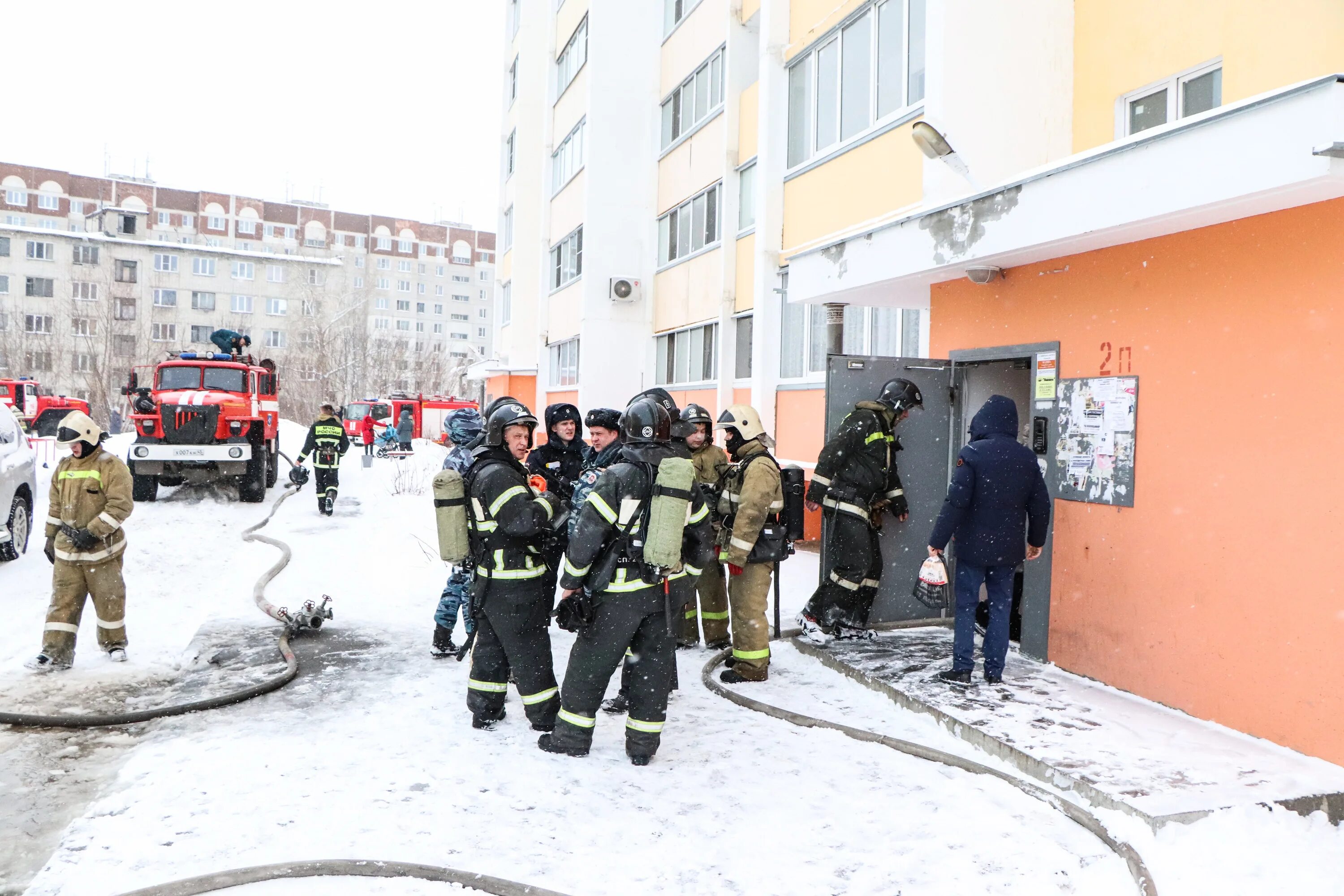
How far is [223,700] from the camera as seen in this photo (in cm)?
546

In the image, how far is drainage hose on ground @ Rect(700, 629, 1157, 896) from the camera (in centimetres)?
356

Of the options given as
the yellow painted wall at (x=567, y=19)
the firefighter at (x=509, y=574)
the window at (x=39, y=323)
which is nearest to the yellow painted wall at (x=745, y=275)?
the yellow painted wall at (x=567, y=19)

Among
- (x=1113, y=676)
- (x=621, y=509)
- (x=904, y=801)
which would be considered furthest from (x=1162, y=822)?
(x=621, y=509)

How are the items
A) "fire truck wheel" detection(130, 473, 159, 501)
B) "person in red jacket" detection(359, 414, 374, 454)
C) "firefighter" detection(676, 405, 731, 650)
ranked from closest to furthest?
"firefighter" detection(676, 405, 731, 650) → "fire truck wheel" detection(130, 473, 159, 501) → "person in red jacket" detection(359, 414, 374, 454)

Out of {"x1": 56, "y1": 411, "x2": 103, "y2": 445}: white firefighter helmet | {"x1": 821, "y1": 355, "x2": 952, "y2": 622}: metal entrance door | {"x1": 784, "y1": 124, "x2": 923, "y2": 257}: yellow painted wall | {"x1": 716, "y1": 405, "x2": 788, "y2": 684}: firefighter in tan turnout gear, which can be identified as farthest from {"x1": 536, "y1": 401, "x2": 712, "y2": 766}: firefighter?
{"x1": 784, "y1": 124, "x2": 923, "y2": 257}: yellow painted wall

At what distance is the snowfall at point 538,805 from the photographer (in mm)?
3535

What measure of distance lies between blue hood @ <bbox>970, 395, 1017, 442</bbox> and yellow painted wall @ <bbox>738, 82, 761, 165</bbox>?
9.89 meters

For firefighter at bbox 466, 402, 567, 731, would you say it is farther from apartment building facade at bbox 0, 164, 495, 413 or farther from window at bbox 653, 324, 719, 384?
apartment building facade at bbox 0, 164, 495, 413

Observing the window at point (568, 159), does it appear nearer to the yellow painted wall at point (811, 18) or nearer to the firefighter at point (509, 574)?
the yellow painted wall at point (811, 18)

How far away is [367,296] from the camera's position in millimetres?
74438

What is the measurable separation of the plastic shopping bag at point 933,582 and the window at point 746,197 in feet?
32.8

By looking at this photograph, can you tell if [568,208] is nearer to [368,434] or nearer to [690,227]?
[690,227]

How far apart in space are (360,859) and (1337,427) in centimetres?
476

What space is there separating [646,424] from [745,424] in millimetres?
1744
